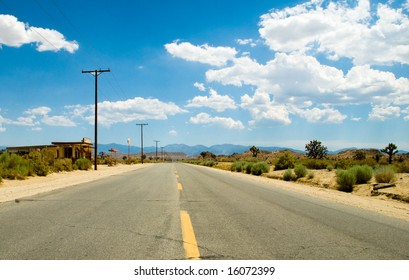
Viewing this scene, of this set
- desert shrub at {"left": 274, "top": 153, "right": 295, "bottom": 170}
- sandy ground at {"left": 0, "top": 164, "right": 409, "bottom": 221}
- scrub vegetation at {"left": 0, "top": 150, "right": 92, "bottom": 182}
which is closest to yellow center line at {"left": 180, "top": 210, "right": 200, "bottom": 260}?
sandy ground at {"left": 0, "top": 164, "right": 409, "bottom": 221}

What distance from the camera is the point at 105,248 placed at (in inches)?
199

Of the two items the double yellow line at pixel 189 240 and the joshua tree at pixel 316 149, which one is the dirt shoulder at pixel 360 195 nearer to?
the double yellow line at pixel 189 240

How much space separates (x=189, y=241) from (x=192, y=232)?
2.17ft

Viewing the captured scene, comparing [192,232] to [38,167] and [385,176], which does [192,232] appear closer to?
[385,176]

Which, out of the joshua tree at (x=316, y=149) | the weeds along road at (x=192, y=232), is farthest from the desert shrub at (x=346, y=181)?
the joshua tree at (x=316, y=149)

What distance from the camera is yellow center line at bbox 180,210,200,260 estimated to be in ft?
15.7

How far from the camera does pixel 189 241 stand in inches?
219

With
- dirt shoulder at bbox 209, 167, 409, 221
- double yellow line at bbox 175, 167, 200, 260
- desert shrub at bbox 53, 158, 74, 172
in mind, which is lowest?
dirt shoulder at bbox 209, 167, 409, 221

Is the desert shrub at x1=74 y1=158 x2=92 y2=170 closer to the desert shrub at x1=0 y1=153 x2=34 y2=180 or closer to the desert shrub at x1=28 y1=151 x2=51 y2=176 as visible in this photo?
the desert shrub at x1=28 y1=151 x2=51 y2=176

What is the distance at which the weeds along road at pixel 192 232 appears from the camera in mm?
4961

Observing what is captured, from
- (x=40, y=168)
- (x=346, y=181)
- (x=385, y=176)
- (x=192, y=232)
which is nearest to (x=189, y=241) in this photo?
(x=192, y=232)
